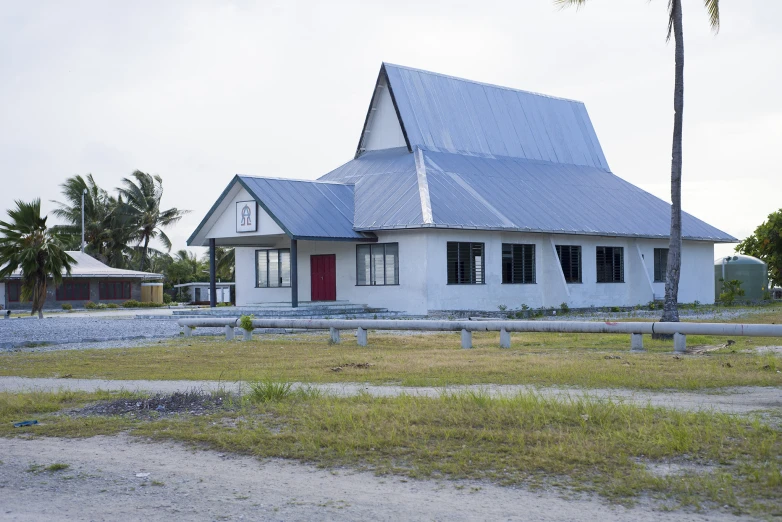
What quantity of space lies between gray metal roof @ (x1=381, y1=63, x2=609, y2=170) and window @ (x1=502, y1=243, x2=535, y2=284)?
579cm

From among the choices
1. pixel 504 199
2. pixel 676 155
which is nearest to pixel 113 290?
pixel 504 199

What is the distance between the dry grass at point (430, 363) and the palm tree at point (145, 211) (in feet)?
155

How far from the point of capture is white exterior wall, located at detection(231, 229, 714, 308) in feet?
105

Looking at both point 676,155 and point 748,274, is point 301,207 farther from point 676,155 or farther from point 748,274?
point 748,274

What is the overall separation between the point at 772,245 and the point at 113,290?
45.3 metres

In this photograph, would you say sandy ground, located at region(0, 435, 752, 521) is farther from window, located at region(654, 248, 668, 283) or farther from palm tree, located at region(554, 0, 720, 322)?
window, located at region(654, 248, 668, 283)

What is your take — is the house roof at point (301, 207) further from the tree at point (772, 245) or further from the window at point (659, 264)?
the tree at point (772, 245)

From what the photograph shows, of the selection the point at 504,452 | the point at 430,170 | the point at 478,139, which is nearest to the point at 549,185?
the point at 478,139

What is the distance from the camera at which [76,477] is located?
7.50 meters

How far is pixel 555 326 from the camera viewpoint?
18516 millimetres

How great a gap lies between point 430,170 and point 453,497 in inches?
1146

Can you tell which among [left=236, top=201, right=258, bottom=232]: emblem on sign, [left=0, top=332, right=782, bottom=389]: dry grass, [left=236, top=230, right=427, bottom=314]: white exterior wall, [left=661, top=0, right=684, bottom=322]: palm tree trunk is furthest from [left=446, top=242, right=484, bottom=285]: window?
[left=661, top=0, right=684, bottom=322]: palm tree trunk

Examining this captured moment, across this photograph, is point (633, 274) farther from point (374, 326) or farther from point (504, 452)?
point (504, 452)

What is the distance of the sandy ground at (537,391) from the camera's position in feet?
33.2
